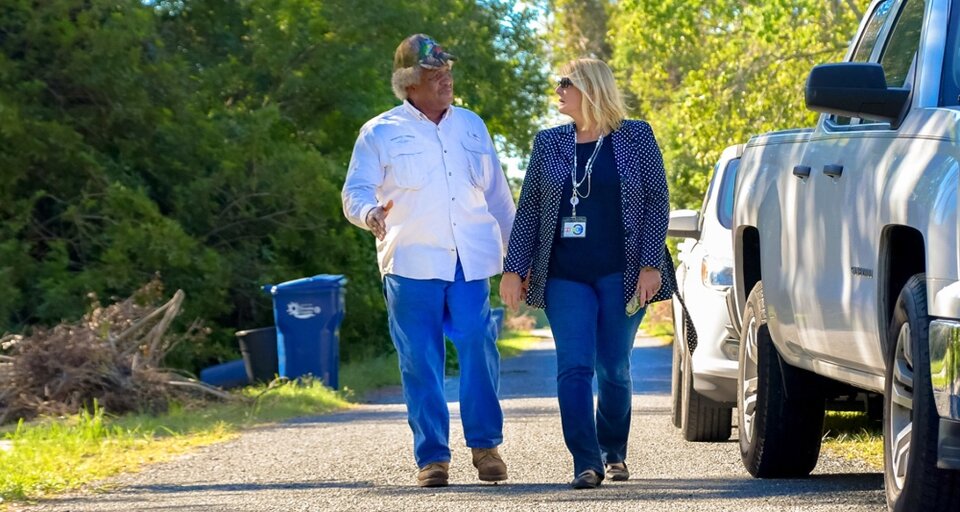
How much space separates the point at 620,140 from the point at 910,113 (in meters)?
1.69

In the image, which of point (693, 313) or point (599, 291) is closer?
point (599, 291)

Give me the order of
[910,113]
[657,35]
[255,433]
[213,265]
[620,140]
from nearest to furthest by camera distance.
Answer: [910,113], [620,140], [255,433], [213,265], [657,35]

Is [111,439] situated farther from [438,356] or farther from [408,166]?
[408,166]

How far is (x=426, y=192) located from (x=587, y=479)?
1.48m

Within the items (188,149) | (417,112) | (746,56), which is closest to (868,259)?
(417,112)

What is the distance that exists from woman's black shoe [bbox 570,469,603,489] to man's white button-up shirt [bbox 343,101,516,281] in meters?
1.07

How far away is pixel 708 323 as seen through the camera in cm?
1042

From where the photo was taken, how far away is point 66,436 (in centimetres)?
1062

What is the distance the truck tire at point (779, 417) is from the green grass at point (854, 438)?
802 mm

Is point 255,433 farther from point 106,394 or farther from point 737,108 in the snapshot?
point 737,108

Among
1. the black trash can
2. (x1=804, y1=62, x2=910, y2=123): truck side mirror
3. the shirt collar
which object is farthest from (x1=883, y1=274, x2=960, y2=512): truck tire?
the black trash can

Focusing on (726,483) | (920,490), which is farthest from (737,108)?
(920,490)

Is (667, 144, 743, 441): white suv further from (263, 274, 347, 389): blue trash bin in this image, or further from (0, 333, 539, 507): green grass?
(263, 274, 347, 389): blue trash bin

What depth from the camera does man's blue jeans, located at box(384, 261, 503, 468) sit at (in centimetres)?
806
